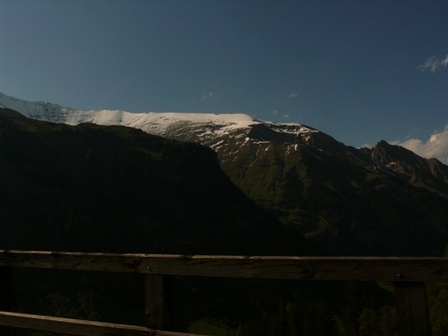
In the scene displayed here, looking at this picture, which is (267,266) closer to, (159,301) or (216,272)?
(216,272)

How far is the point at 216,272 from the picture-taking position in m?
5.11

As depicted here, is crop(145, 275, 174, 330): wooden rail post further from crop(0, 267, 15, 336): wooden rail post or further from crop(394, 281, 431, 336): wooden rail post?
crop(0, 267, 15, 336): wooden rail post

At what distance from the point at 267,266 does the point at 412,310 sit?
58.2 inches

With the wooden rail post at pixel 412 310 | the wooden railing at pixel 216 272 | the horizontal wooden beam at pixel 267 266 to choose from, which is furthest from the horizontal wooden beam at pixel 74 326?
the wooden rail post at pixel 412 310

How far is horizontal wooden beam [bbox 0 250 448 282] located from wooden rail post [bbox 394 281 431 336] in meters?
0.11

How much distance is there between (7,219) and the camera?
589 ft

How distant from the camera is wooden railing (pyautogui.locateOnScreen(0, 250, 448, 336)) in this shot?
4.21 m

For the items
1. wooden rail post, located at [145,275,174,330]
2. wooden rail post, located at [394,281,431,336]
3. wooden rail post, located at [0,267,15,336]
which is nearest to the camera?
wooden rail post, located at [394,281,431,336]

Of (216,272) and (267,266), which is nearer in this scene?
(267,266)

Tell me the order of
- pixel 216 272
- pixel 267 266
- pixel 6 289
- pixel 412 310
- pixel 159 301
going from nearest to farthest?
pixel 412 310
pixel 267 266
pixel 216 272
pixel 159 301
pixel 6 289

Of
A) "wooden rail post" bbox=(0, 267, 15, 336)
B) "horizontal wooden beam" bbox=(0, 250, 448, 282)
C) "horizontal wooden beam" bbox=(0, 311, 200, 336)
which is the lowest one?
"horizontal wooden beam" bbox=(0, 311, 200, 336)

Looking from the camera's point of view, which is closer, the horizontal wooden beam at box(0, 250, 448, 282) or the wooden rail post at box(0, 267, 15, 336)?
the horizontal wooden beam at box(0, 250, 448, 282)

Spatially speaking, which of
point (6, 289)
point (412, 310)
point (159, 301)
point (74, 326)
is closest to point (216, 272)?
point (159, 301)

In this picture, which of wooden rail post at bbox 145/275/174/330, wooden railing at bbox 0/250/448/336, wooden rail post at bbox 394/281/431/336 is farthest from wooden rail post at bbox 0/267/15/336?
wooden rail post at bbox 394/281/431/336
